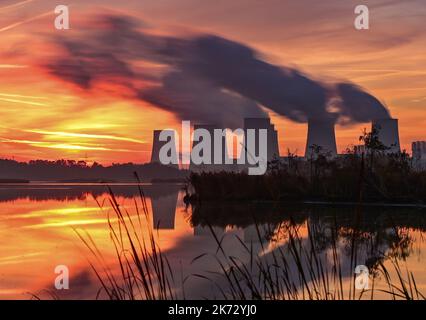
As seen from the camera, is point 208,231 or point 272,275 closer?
point 272,275

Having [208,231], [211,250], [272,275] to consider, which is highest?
[208,231]

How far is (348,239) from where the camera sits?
25.3 m

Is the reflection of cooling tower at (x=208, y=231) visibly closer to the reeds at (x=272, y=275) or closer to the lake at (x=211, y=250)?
the lake at (x=211, y=250)

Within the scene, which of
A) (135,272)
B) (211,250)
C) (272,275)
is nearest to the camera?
(272,275)

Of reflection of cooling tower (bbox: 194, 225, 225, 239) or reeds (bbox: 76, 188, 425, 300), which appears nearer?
reeds (bbox: 76, 188, 425, 300)

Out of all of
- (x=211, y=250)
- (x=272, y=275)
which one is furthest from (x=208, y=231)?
(x=272, y=275)

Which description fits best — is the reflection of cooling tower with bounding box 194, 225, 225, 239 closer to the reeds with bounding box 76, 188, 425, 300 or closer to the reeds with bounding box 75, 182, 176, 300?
the reeds with bounding box 76, 188, 425, 300

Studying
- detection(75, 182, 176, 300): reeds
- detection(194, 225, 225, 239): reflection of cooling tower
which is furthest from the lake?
detection(75, 182, 176, 300): reeds

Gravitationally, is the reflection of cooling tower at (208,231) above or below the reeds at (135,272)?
above

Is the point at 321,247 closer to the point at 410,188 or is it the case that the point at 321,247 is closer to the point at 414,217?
the point at 414,217

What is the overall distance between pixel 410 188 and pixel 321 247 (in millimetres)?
27265

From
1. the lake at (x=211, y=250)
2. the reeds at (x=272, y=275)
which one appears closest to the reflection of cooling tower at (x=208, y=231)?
the lake at (x=211, y=250)

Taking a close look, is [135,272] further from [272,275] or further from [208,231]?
[208,231]
